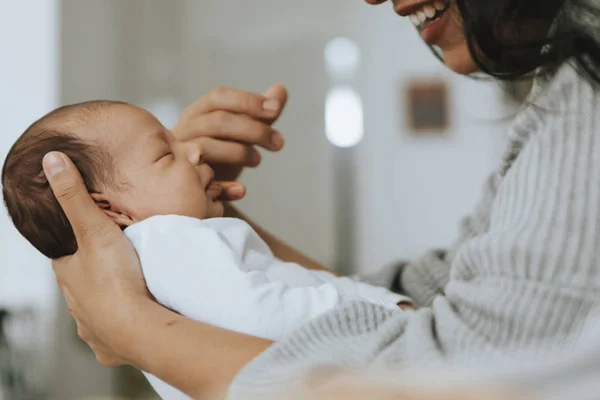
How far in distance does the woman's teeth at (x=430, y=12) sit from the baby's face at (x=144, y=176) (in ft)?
1.20

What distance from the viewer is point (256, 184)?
3016mm

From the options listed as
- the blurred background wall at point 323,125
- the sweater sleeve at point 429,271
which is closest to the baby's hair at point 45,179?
the sweater sleeve at point 429,271

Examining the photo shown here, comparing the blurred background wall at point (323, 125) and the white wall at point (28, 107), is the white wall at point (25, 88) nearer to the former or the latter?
the white wall at point (28, 107)

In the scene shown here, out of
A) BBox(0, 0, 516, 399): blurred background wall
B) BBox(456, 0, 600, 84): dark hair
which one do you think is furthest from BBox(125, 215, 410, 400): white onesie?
BBox(0, 0, 516, 399): blurred background wall

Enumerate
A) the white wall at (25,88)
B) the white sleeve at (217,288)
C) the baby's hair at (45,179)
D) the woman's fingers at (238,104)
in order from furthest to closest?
the white wall at (25,88) → the woman's fingers at (238,104) → the baby's hair at (45,179) → the white sleeve at (217,288)

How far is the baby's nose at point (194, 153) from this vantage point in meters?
0.89

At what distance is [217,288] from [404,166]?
2.38m

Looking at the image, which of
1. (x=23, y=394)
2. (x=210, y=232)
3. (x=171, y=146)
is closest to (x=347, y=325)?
(x=210, y=232)

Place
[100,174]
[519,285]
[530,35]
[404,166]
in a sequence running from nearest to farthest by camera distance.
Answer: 1. [519,285]
2. [530,35]
3. [100,174]
4. [404,166]

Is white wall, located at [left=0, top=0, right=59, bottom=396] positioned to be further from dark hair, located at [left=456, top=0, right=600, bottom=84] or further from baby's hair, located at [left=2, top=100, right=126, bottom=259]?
dark hair, located at [left=456, top=0, right=600, bottom=84]

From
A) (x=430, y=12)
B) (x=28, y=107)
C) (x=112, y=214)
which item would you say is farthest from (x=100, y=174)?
(x=28, y=107)

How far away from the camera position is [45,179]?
2.62 feet

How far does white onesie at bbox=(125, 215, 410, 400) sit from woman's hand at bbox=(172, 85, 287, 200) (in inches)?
8.0

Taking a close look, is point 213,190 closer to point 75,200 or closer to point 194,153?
point 194,153
